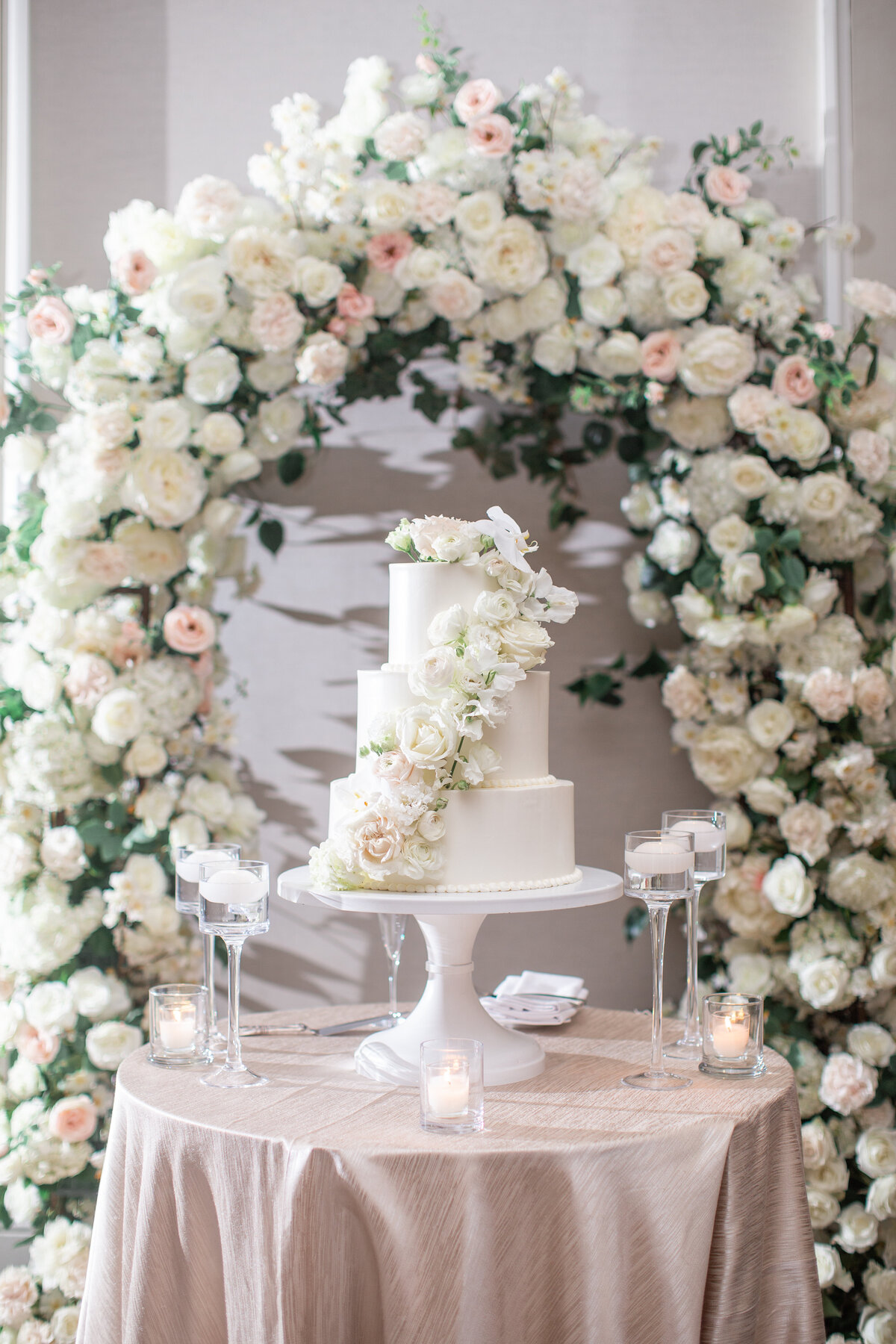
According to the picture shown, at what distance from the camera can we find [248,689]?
3326 mm

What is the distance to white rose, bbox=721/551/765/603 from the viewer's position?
9.09 ft

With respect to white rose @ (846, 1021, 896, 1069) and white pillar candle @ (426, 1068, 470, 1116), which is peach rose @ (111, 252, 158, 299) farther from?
white rose @ (846, 1021, 896, 1069)

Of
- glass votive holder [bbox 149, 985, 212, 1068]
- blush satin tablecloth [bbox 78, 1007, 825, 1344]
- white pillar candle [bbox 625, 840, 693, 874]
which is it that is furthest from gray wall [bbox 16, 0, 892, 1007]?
blush satin tablecloth [bbox 78, 1007, 825, 1344]

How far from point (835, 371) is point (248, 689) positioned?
1780 millimetres

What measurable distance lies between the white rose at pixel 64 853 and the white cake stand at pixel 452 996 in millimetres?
950

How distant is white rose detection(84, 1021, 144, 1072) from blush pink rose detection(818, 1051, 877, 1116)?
64.2 inches

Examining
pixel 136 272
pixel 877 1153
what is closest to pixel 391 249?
pixel 136 272

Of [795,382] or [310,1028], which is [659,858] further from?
[795,382]

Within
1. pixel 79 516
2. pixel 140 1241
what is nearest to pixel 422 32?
pixel 79 516

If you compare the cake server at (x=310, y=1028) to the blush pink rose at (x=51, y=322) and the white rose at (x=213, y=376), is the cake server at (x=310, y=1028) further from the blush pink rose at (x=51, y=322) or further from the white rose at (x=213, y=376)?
the blush pink rose at (x=51, y=322)

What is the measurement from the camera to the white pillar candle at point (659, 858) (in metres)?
1.89

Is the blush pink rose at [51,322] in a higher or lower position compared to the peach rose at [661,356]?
Result: higher

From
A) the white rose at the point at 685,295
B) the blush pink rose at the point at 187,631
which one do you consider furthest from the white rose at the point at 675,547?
the blush pink rose at the point at 187,631

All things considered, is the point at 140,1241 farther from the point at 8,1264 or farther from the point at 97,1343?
the point at 8,1264
